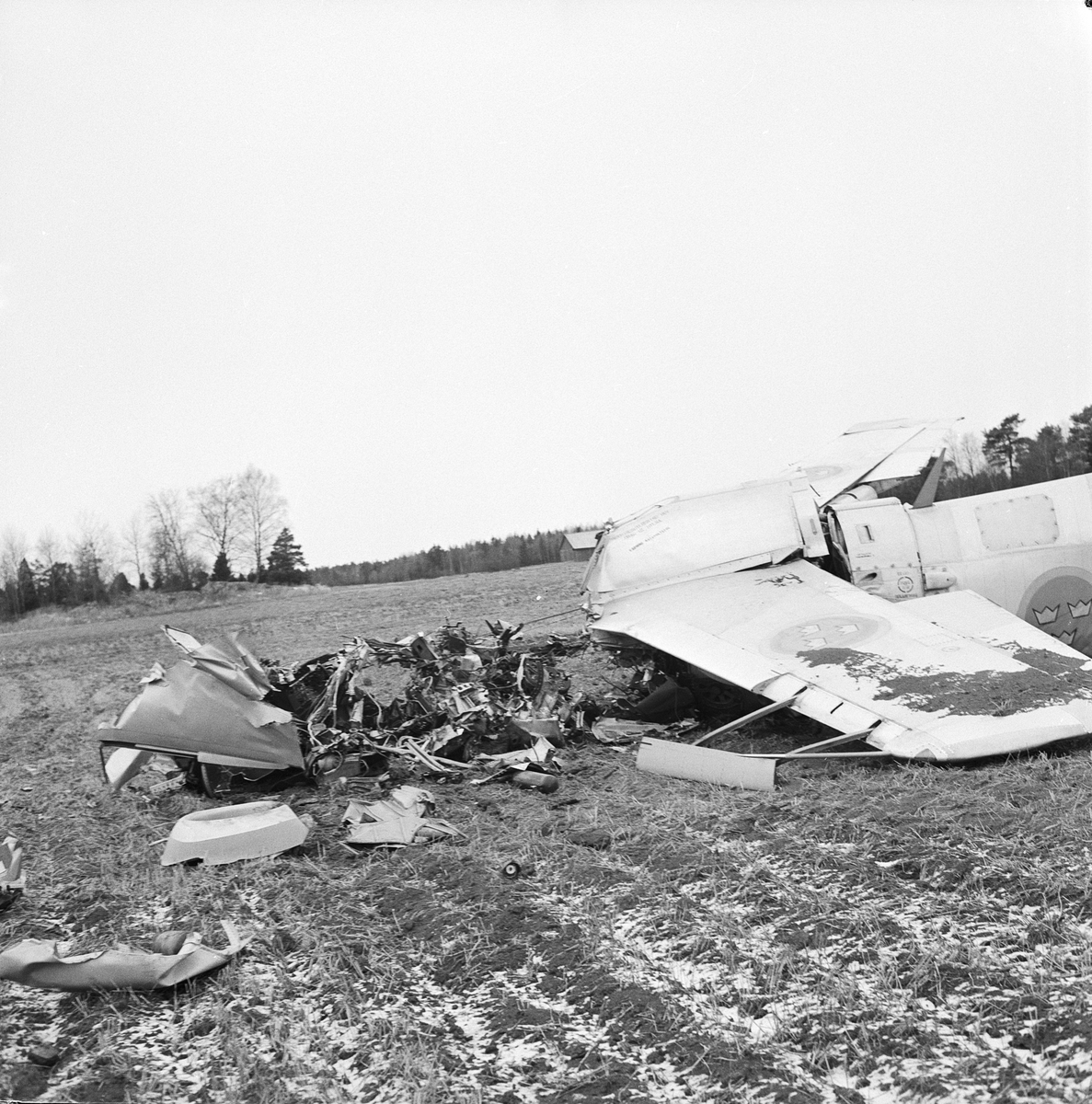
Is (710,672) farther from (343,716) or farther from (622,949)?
(622,949)

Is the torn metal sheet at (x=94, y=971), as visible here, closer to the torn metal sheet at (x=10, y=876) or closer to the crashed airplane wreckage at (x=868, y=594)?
the torn metal sheet at (x=10, y=876)

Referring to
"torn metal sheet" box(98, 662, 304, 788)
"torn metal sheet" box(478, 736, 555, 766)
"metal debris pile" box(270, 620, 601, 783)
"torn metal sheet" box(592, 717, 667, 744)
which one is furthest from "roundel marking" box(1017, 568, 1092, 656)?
"torn metal sheet" box(98, 662, 304, 788)

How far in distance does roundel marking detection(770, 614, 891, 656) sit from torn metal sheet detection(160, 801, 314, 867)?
4.11 metres

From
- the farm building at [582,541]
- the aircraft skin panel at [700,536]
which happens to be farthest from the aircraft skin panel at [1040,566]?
the farm building at [582,541]

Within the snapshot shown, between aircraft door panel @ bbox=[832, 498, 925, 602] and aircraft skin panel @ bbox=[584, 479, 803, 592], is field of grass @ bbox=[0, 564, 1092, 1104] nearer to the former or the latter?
aircraft door panel @ bbox=[832, 498, 925, 602]

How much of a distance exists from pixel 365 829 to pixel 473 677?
3102 mm

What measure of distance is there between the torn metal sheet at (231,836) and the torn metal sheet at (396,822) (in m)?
0.36

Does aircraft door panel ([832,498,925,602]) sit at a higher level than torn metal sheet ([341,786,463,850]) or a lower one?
higher

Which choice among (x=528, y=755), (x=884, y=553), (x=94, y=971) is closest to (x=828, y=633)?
(x=884, y=553)

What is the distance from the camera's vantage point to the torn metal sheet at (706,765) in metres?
5.71

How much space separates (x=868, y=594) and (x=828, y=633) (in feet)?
3.46

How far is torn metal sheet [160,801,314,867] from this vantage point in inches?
189

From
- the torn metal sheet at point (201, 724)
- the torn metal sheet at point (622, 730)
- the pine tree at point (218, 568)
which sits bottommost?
the torn metal sheet at point (622, 730)

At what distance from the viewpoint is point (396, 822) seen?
5.26 meters
